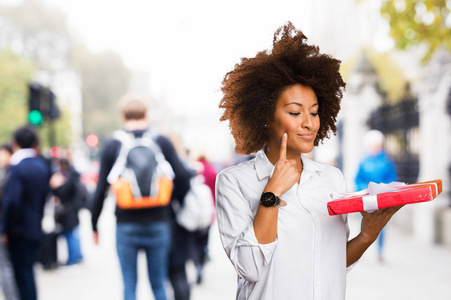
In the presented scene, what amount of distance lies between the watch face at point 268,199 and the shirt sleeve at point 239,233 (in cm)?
10

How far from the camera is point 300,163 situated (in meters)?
2.22

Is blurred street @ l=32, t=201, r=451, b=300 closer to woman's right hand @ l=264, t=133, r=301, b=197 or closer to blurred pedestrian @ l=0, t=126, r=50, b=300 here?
blurred pedestrian @ l=0, t=126, r=50, b=300

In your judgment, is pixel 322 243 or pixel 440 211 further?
pixel 440 211

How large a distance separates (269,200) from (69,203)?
25.6ft

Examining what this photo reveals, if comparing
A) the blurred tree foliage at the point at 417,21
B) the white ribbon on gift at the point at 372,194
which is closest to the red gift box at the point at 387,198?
the white ribbon on gift at the point at 372,194

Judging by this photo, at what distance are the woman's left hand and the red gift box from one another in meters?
0.08

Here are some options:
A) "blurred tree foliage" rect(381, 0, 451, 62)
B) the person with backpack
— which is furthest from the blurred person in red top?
"blurred tree foliage" rect(381, 0, 451, 62)

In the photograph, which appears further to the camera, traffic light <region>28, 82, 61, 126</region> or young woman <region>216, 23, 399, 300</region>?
traffic light <region>28, 82, 61, 126</region>

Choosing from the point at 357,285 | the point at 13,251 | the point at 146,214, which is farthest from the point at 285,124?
the point at 357,285

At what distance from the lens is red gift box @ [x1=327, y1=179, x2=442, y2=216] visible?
1810mm

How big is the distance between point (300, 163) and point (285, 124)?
7.9 inches

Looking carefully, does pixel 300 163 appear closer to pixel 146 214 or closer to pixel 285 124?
pixel 285 124

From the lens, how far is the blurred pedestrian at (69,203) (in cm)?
920

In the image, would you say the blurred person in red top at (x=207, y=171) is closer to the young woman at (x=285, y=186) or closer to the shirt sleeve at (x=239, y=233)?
the young woman at (x=285, y=186)
